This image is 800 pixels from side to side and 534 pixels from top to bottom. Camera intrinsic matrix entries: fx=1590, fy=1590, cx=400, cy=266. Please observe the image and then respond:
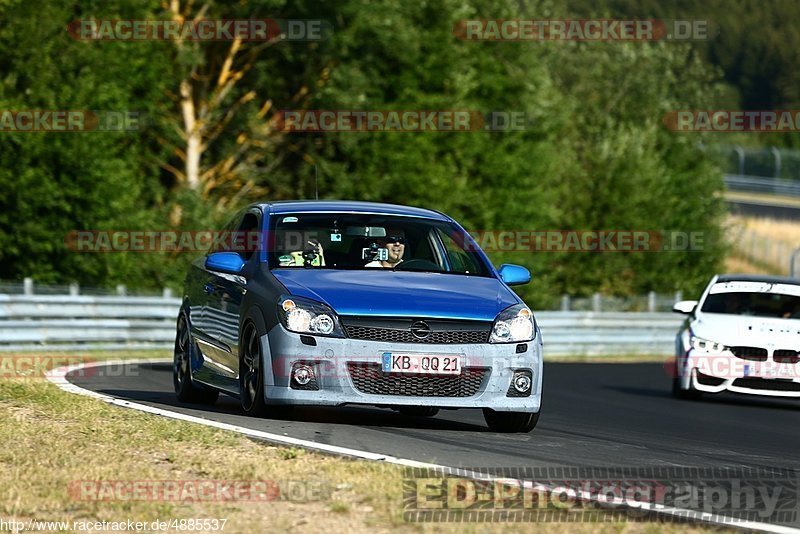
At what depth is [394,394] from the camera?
10000 mm

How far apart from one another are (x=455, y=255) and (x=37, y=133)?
970 inches

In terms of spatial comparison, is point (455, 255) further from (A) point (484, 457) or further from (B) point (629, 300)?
(B) point (629, 300)

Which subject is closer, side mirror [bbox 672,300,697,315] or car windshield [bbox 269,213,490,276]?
car windshield [bbox 269,213,490,276]

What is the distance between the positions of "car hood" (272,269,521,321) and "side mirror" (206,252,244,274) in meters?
0.45

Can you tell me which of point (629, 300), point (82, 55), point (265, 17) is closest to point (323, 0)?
point (265, 17)

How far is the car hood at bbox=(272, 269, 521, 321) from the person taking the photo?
396 inches

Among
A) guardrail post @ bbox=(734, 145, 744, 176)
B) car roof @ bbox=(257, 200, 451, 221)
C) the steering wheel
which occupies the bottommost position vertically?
the steering wheel

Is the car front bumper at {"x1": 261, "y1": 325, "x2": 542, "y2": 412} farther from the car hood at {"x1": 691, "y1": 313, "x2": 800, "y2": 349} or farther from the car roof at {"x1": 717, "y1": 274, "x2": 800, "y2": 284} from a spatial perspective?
the car roof at {"x1": 717, "y1": 274, "x2": 800, "y2": 284}

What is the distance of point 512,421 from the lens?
10680mm

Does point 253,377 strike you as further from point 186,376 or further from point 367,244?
point 186,376

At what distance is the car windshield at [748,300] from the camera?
18266mm

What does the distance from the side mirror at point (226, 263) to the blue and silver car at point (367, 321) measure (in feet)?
0.03
